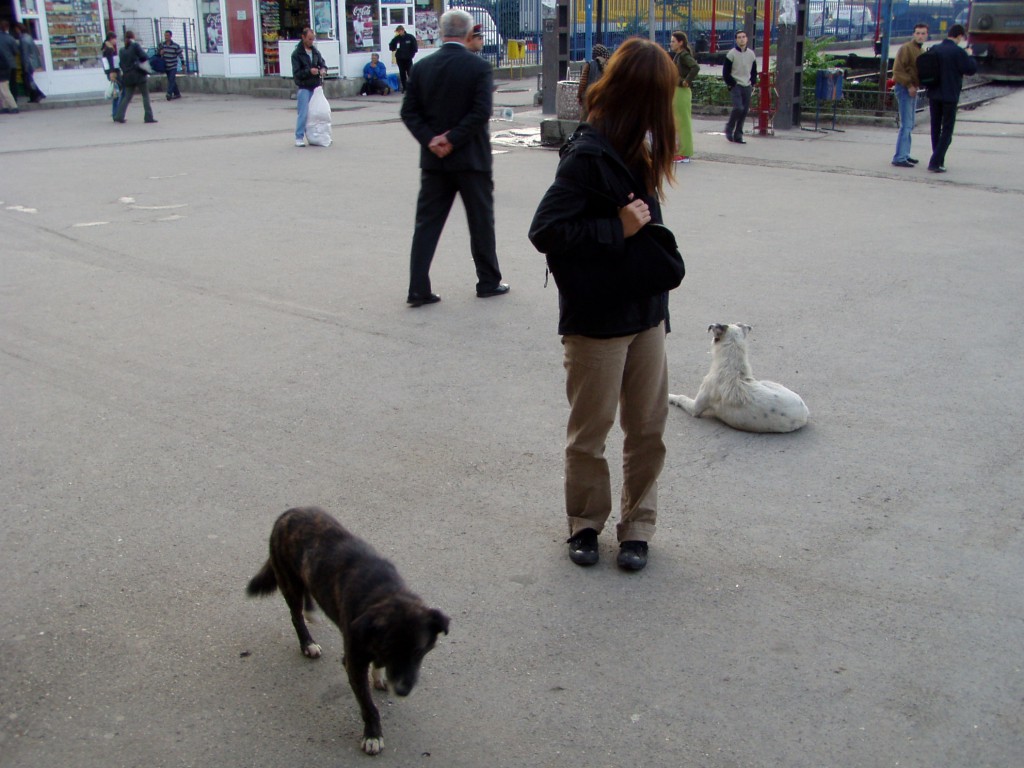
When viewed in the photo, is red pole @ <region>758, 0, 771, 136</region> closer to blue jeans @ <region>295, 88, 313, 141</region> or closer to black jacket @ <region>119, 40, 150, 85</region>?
blue jeans @ <region>295, 88, 313, 141</region>

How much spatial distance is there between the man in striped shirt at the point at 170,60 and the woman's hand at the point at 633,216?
25118 millimetres

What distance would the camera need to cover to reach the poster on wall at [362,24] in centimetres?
2678

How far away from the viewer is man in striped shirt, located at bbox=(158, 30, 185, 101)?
2608 cm

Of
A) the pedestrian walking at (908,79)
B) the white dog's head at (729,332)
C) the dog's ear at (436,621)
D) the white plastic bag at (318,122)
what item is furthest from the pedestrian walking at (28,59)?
the dog's ear at (436,621)

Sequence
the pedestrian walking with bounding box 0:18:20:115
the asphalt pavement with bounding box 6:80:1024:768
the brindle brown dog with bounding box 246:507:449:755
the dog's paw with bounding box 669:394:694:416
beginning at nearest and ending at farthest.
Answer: the brindle brown dog with bounding box 246:507:449:755 < the asphalt pavement with bounding box 6:80:1024:768 < the dog's paw with bounding box 669:394:694:416 < the pedestrian walking with bounding box 0:18:20:115

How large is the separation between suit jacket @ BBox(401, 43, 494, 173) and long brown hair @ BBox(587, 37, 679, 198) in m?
3.80

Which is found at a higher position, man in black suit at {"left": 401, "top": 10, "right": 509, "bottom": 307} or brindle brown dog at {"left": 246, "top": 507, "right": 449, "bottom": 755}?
man in black suit at {"left": 401, "top": 10, "right": 509, "bottom": 307}

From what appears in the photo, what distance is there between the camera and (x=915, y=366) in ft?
20.7

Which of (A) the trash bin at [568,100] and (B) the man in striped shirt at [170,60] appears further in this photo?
(B) the man in striped shirt at [170,60]

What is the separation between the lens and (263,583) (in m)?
3.59

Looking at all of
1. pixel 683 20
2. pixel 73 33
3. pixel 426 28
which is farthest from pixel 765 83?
pixel 73 33

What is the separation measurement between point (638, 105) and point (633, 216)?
387 millimetres

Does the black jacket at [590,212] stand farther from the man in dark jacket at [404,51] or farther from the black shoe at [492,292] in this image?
the man in dark jacket at [404,51]

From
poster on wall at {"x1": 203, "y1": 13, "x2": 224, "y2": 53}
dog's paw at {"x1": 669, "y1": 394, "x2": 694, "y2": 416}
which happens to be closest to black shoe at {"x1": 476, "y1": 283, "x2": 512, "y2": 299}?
dog's paw at {"x1": 669, "y1": 394, "x2": 694, "y2": 416}
